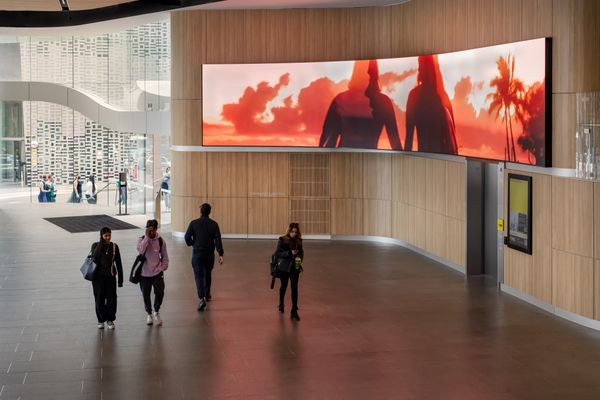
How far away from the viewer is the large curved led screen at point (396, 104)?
1594 cm

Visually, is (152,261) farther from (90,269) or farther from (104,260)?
(90,269)

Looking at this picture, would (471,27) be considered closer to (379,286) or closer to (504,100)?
(504,100)

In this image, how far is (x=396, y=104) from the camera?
2166cm

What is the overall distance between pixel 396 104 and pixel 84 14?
9175 mm

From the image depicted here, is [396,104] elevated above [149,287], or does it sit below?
above

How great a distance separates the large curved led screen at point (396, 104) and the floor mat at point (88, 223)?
5.21 meters

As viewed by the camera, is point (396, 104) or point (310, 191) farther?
point (310, 191)

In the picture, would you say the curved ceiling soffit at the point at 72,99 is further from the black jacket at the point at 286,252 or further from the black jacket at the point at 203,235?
the black jacket at the point at 286,252

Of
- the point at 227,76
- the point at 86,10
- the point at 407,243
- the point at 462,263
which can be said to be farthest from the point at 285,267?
the point at 86,10

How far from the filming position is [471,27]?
18.3 m

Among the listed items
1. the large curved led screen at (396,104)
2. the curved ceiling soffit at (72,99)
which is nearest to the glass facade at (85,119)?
the curved ceiling soffit at (72,99)

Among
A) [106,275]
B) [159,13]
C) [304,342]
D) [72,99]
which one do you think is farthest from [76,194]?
[304,342]

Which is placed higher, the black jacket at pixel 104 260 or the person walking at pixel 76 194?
the person walking at pixel 76 194

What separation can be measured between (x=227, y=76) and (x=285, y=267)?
9964mm
